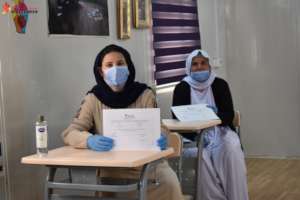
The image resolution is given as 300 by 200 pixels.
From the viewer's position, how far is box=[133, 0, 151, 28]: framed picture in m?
4.60

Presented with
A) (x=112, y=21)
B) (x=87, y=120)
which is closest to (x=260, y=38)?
(x=112, y=21)

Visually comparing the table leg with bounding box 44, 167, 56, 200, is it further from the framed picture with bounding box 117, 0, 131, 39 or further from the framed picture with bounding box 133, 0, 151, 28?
the framed picture with bounding box 133, 0, 151, 28

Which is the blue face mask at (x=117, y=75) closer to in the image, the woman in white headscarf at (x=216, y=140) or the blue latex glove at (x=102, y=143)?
the blue latex glove at (x=102, y=143)

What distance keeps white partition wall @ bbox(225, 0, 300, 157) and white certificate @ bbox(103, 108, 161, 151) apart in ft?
11.8

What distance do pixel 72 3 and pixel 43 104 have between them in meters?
0.76

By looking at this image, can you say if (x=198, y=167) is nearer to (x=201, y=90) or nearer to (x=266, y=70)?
(x=201, y=90)

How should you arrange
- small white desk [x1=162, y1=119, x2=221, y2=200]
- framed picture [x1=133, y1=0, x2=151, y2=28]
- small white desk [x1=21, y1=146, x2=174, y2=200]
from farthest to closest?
framed picture [x1=133, y1=0, x2=151, y2=28], small white desk [x1=162, y1=119, x2=221, y2=200], small white desk [x1=21, y1=146, x2=174, y2=200]

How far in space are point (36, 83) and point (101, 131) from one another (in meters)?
0.50

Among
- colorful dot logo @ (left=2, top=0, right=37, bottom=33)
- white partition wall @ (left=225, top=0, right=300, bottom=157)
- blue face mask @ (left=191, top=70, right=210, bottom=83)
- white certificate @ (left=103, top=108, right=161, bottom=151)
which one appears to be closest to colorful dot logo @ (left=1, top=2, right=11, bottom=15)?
colorful dot logo @ (left=2, top=0, right=37, bottom=33)

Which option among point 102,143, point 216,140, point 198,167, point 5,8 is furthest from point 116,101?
point 216,140

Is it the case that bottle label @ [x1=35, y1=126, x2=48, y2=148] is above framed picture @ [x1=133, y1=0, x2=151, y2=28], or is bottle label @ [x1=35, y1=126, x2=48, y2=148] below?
below

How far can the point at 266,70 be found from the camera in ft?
20.2

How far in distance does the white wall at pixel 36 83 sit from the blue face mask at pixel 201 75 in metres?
0.90

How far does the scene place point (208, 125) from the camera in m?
3.71
